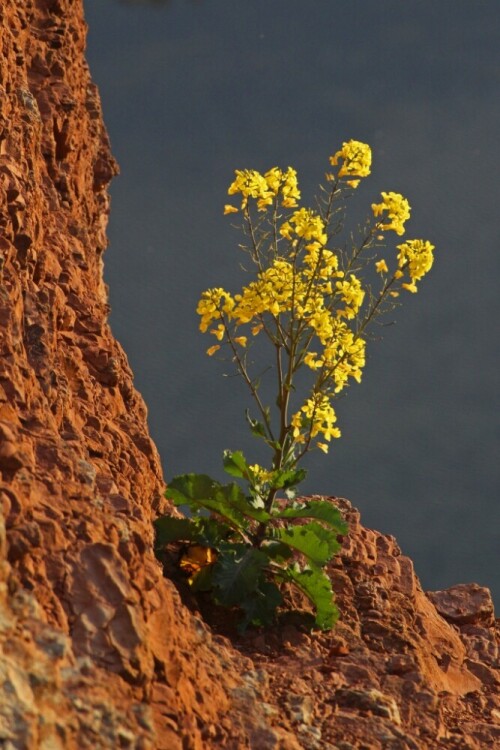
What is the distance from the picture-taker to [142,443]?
9.58 m

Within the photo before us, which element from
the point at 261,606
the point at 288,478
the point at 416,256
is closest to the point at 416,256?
the point at 416,256

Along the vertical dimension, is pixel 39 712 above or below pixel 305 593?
below

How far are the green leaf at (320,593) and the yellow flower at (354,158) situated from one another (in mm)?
3292

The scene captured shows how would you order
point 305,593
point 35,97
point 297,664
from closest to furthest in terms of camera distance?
point 297,664 < point 305,593 < point 35,97

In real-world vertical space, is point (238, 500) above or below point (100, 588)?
above

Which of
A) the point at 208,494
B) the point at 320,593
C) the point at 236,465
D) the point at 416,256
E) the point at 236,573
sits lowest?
the point at 236,573

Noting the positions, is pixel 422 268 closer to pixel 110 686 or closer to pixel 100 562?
pixel 100 562

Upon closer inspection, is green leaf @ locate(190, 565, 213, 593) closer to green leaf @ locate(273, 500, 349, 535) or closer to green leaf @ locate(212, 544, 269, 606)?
green leaf @ locate(212, 544, 269, 606)

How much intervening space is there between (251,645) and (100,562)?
8.87 ft

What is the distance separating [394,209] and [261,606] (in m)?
3.62

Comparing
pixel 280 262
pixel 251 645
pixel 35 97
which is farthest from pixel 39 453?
pixel 35 97

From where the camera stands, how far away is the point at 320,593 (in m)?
8.98

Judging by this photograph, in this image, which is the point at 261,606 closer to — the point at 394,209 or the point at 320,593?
the point at 320,593

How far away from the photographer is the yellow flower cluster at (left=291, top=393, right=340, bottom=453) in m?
9.68
